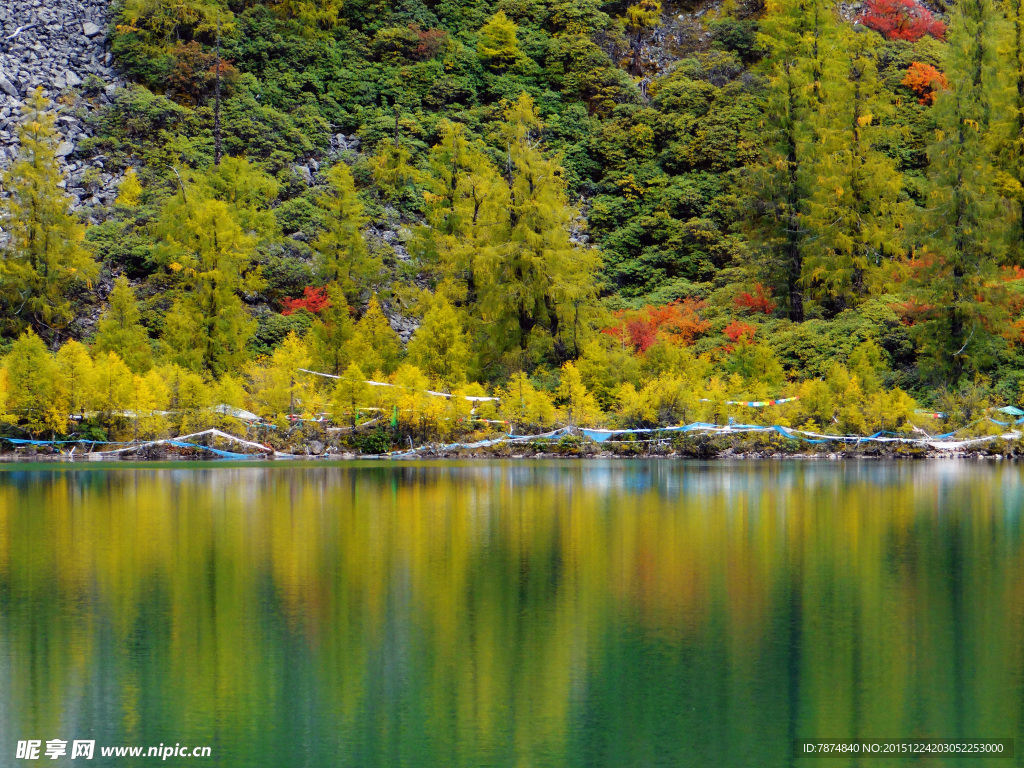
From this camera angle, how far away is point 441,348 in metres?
36.0

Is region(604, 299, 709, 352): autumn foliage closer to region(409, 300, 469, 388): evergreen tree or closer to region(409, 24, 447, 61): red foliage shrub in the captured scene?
region(409, 300, 469, 388): evergreen tree

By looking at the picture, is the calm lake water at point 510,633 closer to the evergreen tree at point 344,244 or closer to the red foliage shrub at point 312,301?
the evergreen tree at point 344,244

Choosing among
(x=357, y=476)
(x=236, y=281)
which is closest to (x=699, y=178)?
(x=236, y=281)

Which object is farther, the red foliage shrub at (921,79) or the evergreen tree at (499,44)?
the evergreen tree at (499,44)

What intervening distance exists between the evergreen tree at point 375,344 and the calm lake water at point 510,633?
60.1ft

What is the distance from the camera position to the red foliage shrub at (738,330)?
37.2m

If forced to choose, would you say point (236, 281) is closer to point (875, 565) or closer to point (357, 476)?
point (357, 476)

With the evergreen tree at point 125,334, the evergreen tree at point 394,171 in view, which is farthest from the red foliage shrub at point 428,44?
the evergreen tree at point 125,334

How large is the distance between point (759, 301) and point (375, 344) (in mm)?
14829

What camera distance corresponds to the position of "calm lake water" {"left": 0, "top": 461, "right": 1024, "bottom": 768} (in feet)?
22.8

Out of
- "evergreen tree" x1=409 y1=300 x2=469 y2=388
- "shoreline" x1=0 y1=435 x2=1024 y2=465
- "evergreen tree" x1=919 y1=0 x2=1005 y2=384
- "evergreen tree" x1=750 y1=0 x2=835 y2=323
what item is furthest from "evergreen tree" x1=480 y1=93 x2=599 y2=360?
"evergreen tree" x1=919 y1=0 x2=1005 y2=384

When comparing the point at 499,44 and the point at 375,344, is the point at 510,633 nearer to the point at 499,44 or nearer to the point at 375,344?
the point at 375,344

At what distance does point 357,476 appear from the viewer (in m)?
26.2

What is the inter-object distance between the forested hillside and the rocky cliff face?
62 cm
